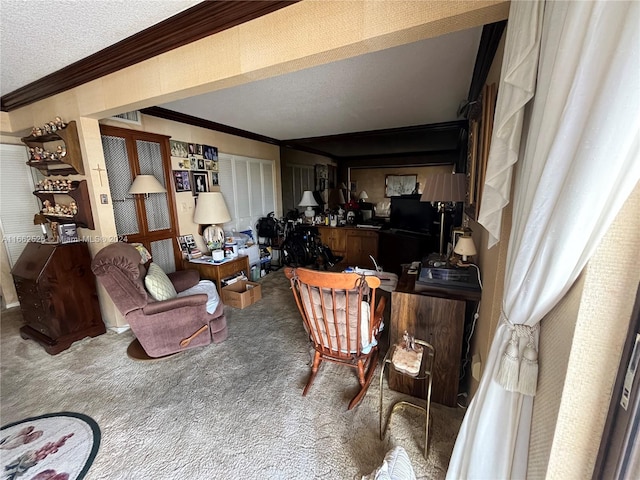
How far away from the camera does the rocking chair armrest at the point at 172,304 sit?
2062mm

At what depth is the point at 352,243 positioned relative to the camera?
4.72 metres

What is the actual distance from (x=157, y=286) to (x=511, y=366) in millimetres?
2413

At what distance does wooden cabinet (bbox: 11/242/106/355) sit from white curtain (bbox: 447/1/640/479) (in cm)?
333

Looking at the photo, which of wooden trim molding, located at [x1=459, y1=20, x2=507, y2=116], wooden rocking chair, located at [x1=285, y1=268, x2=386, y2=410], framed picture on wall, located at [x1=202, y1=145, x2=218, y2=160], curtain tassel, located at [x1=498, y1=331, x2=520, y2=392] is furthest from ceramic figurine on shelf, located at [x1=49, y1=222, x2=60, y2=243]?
wooden trim molding, located at [x1=459, y1=20, x2=507, y2=116]

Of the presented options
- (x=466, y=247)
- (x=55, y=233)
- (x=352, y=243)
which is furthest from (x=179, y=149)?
(x=466, y=247)

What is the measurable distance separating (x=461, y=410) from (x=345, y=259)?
3248mm

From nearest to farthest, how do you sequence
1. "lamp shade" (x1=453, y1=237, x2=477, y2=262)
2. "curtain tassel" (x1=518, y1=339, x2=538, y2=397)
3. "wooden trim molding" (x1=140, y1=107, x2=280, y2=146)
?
1. "curtain tassel" (x1=518, y1=339, x2=538, y2=397)
2. "lamp shade" (x1=453, y1=237, x2=477, y2=262)
3. "wooden trim molding" (x1=140, y1=107, x2=280, y2=146)

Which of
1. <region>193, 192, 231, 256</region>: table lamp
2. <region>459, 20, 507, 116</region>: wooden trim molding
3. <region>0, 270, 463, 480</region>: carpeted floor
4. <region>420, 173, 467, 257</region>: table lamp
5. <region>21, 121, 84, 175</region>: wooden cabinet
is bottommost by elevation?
<region>0, 270, 463, 480</region>: carpeted floor

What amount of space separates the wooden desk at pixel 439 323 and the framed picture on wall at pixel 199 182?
3.05 metres

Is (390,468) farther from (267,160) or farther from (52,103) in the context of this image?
(267,160)

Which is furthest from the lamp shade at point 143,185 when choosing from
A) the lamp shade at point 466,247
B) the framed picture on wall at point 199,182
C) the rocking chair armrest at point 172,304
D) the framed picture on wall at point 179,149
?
the lamp shade at point 466,247

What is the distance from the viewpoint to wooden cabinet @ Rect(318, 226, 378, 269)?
4.54 meters

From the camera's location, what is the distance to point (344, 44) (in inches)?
46.8

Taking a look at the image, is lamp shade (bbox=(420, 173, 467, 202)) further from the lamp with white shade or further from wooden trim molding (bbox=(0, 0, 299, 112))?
the lamp with white shade
